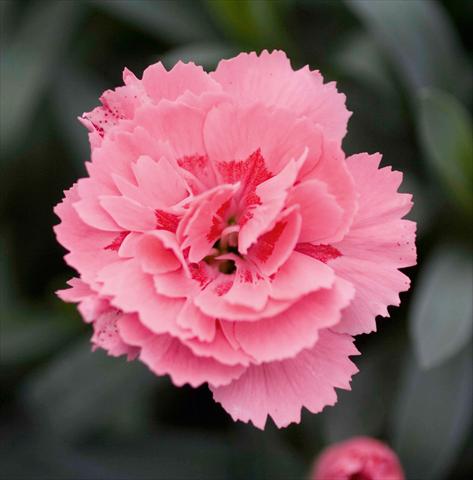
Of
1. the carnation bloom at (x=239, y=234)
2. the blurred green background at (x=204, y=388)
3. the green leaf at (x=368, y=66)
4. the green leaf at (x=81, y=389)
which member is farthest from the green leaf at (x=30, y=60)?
the carnation bloom at (x=239, y=234)

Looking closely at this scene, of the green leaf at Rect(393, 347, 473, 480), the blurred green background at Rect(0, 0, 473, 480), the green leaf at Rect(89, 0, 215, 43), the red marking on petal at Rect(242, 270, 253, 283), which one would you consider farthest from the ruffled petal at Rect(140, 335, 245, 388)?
the green leaf at Rect(89, 0, 215, 43)

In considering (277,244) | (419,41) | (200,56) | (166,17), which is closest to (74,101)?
(166,17)

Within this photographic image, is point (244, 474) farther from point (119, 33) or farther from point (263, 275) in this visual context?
point (119, 33)

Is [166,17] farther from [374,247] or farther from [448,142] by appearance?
[374,247]

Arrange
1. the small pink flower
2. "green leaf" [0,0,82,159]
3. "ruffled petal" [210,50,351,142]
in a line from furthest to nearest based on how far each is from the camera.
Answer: "green leaf" [0,0,82,159] → the small pink flower → "ruffled petal" [210,50,351,142]

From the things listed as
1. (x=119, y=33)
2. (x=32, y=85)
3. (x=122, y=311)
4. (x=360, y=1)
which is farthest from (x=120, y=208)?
(x=119, y=33)

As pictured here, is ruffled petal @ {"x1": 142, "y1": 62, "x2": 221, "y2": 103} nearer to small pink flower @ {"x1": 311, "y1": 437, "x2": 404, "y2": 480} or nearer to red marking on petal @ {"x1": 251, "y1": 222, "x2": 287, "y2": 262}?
red marking on petal @ {"x1": 251, "y1": 222, "x2": 287, "y2": 262}

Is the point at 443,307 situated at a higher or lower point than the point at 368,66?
lower
